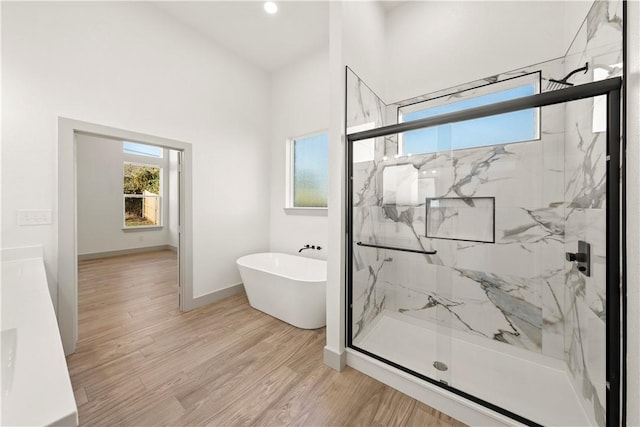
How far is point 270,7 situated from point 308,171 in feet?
5.92

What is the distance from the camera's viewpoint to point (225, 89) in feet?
9.97

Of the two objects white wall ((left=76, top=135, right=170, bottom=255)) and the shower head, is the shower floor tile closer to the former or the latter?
the shower head

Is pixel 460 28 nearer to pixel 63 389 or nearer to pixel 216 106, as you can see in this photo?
pixel 216 106

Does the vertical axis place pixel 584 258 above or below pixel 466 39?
below

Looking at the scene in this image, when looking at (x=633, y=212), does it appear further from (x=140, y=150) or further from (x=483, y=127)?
(x=140, y=150)

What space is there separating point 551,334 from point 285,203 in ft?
9.79

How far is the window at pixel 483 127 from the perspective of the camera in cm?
177

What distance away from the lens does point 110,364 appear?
1.81 meters

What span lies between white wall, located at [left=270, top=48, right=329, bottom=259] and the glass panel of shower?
38.6 inches

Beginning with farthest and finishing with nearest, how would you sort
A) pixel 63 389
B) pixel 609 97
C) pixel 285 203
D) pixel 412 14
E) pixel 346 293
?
pixel 285 203, pixel 412 14, pixel 346 293, pixel 609 97, pixel 63 389

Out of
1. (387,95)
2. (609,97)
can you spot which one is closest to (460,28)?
(387,95)

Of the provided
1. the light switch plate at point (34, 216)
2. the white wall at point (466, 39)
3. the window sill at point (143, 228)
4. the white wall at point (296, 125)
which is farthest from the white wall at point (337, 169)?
the window sill at point (143, 228)

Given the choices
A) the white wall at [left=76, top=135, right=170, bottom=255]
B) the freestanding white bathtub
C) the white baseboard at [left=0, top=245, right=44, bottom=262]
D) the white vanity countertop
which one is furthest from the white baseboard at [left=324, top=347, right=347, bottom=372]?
the white wall at [left=76, top=135, right=170, bottom=255]

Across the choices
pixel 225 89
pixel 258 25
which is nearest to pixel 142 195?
pixel 225 89
